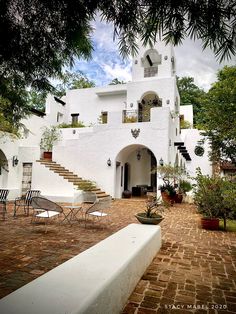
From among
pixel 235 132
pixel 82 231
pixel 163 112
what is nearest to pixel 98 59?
pixel 82 231

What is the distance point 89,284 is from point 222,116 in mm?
8476

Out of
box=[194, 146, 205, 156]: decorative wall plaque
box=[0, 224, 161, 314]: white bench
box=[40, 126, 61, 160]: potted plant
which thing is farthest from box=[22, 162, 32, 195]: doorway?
box=[194, 146, 205, 156]: decorative wall plaque

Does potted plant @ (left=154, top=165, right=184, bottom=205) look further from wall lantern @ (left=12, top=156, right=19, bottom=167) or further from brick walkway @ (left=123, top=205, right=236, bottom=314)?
wall lantern @ (left=12, top=156, right=19, bottom=167)

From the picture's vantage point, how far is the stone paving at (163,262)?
2.98 m

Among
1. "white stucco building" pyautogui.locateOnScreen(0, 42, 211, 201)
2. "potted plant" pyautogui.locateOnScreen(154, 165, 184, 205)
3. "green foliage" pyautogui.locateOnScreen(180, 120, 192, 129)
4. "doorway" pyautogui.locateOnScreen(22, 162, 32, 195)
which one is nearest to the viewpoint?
"potted plant" pyautogui.locateOnScreen(154, 165, 184, 205)

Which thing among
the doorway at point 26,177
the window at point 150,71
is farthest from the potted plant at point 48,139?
the window at point 150,71

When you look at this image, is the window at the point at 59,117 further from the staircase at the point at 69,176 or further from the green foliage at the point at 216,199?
the green foliage at the point at 216,199

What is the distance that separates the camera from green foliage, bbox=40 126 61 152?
18406mm

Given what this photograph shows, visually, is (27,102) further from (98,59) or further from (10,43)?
(98,59)

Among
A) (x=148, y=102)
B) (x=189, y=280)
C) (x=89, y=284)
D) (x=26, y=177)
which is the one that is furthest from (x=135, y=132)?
(x=89, y=284)

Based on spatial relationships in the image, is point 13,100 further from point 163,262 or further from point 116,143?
point 116,143

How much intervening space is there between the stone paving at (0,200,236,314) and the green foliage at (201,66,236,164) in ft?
12.9

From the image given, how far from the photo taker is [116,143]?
49.0ft

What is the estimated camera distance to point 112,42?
2.13 metres
